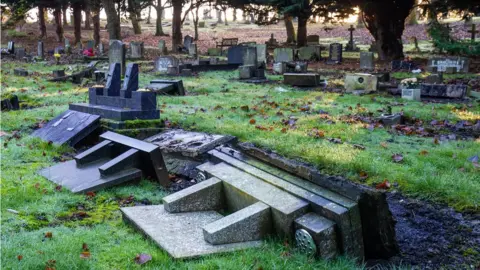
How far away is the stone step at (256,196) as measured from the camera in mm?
4082

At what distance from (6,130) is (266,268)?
7486mm

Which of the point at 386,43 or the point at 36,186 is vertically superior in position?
the point at 386,43

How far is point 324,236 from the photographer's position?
3.81 metres

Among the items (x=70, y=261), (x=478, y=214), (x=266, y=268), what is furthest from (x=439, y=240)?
(x=70, y=261)

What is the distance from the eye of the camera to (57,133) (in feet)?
28.0

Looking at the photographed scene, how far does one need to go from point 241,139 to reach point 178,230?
12.5ft

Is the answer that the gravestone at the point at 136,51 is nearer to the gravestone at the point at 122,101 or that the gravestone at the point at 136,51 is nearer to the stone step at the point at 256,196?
the gravestone at the point at 122,101

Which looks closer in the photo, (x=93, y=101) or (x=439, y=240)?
(x=439, y=240)

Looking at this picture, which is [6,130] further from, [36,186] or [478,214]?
[478,214]

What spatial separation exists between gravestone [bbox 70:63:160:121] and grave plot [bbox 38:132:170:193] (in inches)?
55.7

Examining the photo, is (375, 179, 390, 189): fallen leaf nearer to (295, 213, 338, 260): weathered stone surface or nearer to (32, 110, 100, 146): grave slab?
(295, 213, 338, 260): weathered stone surface

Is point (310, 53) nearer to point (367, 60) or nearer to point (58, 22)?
point (367, 60)

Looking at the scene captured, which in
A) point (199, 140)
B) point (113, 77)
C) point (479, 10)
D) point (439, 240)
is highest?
point (479, 10)

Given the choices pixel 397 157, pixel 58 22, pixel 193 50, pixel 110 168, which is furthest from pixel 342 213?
pixel 58 22
